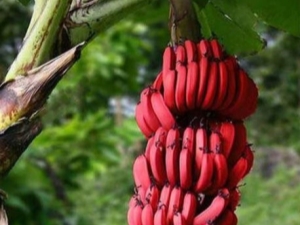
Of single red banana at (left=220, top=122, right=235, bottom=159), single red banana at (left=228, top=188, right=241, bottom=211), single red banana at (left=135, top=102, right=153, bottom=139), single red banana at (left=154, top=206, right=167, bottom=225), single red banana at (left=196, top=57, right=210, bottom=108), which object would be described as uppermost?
single red banana at (left=196, top=57, right=210, bottom=108)

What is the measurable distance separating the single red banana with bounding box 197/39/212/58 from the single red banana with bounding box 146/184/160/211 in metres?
0.16

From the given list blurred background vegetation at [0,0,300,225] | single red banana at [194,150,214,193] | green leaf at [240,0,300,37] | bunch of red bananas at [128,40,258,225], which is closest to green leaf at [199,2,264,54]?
green leaf at [240,0,300,37]

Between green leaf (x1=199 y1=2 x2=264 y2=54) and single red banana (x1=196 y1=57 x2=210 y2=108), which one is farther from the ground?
single red banana (x1=196 y1=57 x2=210 y2=108)

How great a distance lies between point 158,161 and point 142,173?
0.03m

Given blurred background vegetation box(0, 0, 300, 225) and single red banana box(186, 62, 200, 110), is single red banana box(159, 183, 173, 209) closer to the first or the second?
single red banana box(186, 62, 200, 110)

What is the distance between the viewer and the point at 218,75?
2.91 feet

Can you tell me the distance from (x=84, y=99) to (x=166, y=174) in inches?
143

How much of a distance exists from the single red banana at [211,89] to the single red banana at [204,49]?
1 centimetres

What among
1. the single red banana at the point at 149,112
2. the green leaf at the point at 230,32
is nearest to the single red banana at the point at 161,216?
the single red banana at the point at 149,112

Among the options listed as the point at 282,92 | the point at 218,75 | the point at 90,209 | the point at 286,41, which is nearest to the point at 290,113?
the point at 282,92

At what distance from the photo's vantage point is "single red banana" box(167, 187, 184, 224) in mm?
838

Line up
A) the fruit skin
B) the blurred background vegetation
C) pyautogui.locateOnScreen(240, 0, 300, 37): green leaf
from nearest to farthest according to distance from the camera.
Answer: the fruit skin, pyautogui.locateOnScreen(240, 0, 300, 37): green leaf, the blurred background vegetation

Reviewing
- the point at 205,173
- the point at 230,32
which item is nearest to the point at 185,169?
the point at 205,173

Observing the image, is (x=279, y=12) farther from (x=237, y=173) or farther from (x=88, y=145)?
(x=88, y=145)
